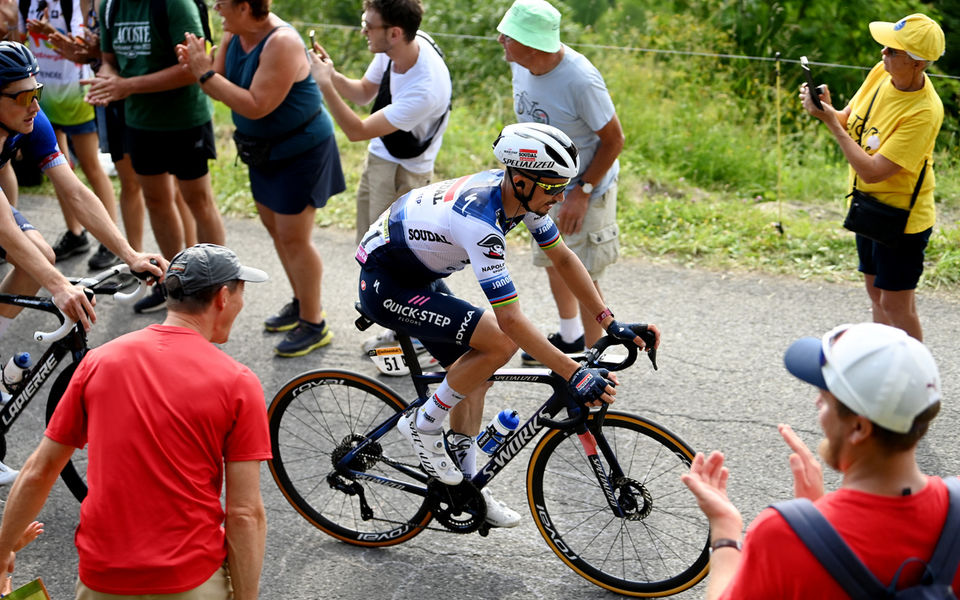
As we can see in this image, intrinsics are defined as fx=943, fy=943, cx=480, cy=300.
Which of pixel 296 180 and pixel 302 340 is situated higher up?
pixel 296 180

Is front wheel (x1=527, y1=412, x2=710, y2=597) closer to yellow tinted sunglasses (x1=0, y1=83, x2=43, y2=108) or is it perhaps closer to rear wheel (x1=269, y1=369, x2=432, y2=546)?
rear wheel (x1=269, y1=369, x2=432, y2=546)

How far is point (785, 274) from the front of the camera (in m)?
6.88

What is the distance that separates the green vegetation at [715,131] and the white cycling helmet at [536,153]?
3767 millimetres

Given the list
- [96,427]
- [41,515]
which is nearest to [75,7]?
[41,515]

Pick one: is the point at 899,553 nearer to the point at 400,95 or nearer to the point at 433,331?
the point at 433,331

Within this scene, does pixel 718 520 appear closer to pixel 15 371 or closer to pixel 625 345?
pixel 625 345

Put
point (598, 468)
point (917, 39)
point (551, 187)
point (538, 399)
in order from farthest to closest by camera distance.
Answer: point (538, 399) < point (917, 39) < point (598, 468) < point (551, 187)

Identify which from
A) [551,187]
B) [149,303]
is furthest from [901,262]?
[149,303]

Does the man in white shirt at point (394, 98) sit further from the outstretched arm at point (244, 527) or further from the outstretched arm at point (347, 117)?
the outstretched arm at point (244, 527)

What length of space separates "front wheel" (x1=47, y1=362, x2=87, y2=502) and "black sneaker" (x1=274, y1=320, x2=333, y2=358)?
1484 mm

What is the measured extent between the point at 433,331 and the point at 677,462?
1.11 metres

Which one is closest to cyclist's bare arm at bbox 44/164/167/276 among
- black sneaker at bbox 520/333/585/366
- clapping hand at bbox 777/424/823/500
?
black sneaker at bbox 520/333/585/366

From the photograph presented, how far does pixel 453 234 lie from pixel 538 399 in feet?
6.53

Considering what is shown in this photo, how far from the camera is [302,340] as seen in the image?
604 centimetres
